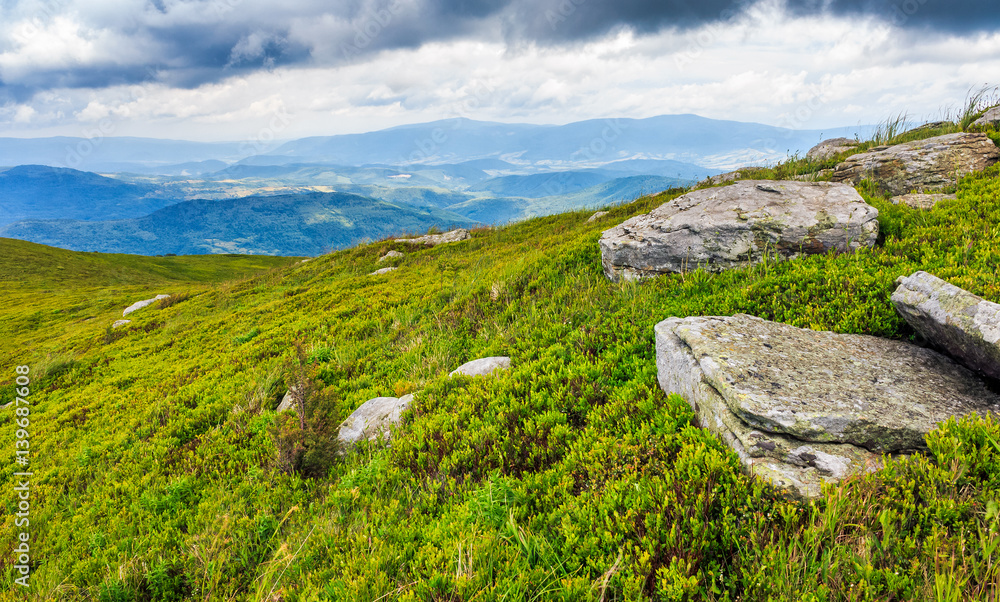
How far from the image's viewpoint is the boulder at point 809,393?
11.5 feet

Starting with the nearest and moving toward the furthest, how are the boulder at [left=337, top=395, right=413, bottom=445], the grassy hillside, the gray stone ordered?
the grassy hillside < the boulder at [left=337, top=395, right=413, bottom=445] < the gray stone

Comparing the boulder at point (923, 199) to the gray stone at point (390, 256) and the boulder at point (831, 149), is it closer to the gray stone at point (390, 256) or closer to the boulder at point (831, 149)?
the boulder at point (831, 149)

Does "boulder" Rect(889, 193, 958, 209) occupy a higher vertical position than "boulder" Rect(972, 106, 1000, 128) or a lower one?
lower

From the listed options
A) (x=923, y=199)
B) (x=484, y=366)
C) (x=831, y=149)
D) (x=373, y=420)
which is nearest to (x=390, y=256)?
(x=484, y=366)

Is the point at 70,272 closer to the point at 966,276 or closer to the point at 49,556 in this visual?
the point at 49,556

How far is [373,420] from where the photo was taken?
22.2 ft

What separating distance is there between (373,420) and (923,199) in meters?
12.9

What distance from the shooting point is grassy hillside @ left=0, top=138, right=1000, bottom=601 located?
2.91 m

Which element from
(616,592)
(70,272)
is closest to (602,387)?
(616,592)

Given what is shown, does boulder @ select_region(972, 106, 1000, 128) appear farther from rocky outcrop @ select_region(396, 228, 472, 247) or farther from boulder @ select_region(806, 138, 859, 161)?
rocky outcrop @ select_region(396, 228, 472, 247)

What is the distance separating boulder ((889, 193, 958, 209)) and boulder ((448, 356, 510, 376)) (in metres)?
9.51

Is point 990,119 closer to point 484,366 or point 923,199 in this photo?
point 923,199

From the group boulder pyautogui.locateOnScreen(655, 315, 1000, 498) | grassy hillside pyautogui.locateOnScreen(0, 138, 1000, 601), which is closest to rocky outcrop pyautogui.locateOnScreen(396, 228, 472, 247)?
grassy hillside pyautogui.locateOnScreen(0, 138, 1000, 601)

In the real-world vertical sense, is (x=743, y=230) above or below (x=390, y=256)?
above
